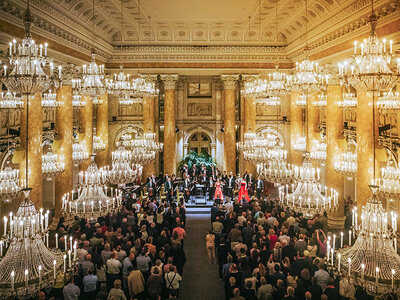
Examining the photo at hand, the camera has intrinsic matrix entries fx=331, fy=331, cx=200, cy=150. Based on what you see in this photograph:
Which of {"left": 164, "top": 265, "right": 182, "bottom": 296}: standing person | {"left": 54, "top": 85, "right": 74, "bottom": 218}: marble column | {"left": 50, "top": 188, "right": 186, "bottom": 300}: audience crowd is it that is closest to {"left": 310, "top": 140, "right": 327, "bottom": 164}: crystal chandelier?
{"left": 50, "top": 188, "right": 186, "bottom": 300}: audience crowd

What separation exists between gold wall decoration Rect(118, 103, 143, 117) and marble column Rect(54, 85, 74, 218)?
8023 millimetres

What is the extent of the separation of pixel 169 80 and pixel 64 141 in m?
7.73

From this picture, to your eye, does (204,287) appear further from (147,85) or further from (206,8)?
(206,8)

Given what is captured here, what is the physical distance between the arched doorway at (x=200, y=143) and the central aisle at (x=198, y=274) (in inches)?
363

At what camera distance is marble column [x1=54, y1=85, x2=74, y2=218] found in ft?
43.7

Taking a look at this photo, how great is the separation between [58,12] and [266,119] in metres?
14.0

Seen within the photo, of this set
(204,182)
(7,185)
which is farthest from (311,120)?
(7,185)

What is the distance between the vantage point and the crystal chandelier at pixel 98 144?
17.4 meters

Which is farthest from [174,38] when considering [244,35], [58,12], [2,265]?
[2,265]

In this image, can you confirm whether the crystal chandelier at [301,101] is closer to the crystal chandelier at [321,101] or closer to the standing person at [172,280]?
the crystal chandelier at [321,101]

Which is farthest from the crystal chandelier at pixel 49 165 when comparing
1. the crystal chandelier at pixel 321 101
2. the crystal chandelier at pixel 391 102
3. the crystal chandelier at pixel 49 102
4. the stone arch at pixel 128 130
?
the crystal chandelier at pixel 321 101

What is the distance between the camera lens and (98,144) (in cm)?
1781

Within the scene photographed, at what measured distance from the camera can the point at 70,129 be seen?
13734 mm

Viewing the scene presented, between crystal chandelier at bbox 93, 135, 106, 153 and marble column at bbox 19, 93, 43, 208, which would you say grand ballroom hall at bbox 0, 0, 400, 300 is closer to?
marble column at bbox 19, 93, 43, 208
